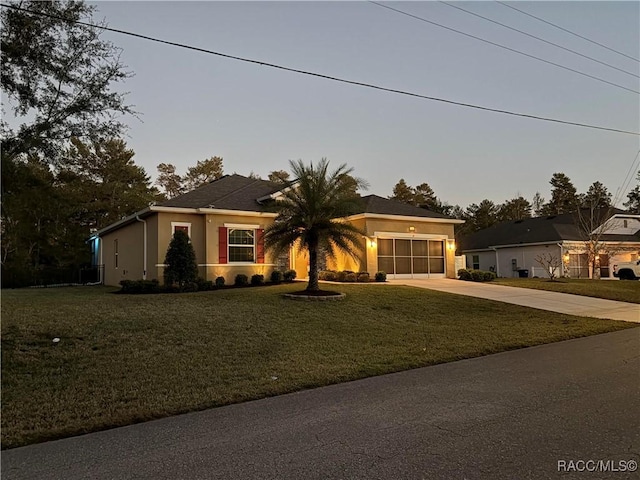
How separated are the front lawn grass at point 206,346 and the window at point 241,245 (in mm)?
4640

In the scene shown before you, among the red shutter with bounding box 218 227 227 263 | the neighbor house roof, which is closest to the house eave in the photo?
the red shutter with bounding box 218 227 227 263

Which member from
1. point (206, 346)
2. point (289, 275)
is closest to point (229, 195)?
point (289, 275)

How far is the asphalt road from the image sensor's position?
10.6 feet

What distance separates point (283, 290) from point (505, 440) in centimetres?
1121

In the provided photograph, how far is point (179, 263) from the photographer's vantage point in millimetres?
15242

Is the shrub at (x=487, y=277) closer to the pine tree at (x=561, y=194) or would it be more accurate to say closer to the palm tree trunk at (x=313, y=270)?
the palm tree trunk at (x=313, y=270)

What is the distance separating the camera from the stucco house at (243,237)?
17219mm

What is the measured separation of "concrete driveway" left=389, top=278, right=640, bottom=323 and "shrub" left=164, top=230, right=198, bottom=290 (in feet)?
29.7

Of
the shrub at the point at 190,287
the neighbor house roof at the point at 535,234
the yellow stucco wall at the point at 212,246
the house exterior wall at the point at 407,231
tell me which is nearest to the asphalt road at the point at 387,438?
the yellow stucco wall at the point at 212,246

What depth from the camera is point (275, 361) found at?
7.04 m

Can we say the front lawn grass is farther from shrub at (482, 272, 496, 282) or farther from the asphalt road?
shrub at (482, 272, 496, 282)

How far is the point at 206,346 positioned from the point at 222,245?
1010 cm

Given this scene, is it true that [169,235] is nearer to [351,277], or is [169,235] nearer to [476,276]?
[351,277]

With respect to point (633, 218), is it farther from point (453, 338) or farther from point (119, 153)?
point (119, 153)
